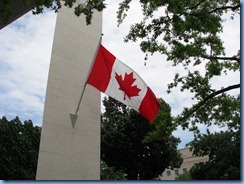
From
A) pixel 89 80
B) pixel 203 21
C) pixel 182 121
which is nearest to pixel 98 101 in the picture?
pixel 89 80

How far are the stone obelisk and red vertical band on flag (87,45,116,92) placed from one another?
2824mm

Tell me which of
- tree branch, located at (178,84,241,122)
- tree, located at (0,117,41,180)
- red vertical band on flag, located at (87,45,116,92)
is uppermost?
red vertical band on flag, located at (87,45,116,92)

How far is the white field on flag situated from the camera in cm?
1112

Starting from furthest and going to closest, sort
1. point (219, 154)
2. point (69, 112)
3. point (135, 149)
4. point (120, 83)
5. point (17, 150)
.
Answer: point (17, 150) < point (135, 149) < point (219, 154) < point (69, 112) < point (120, 83)

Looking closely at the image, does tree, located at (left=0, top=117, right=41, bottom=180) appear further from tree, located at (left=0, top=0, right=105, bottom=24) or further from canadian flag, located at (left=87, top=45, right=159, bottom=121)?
tree, located at (left=0, top=0, right=105, bottom=24)

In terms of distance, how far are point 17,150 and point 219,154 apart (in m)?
16.3

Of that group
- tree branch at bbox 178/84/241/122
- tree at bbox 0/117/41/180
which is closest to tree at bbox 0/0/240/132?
tree branch at bbox 178/84/241/122

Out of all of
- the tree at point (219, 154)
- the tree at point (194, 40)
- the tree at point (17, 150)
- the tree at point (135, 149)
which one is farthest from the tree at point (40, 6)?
the tree at point (17, 150)

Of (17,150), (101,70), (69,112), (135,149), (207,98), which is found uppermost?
(101,70)

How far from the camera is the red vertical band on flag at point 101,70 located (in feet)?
37.0

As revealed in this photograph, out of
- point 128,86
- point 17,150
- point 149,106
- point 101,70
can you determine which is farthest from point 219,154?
point 17,150

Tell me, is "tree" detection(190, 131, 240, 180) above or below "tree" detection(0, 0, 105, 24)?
below

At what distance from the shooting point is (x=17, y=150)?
24703 millimetres

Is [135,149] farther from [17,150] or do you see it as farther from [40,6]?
[40,6]
